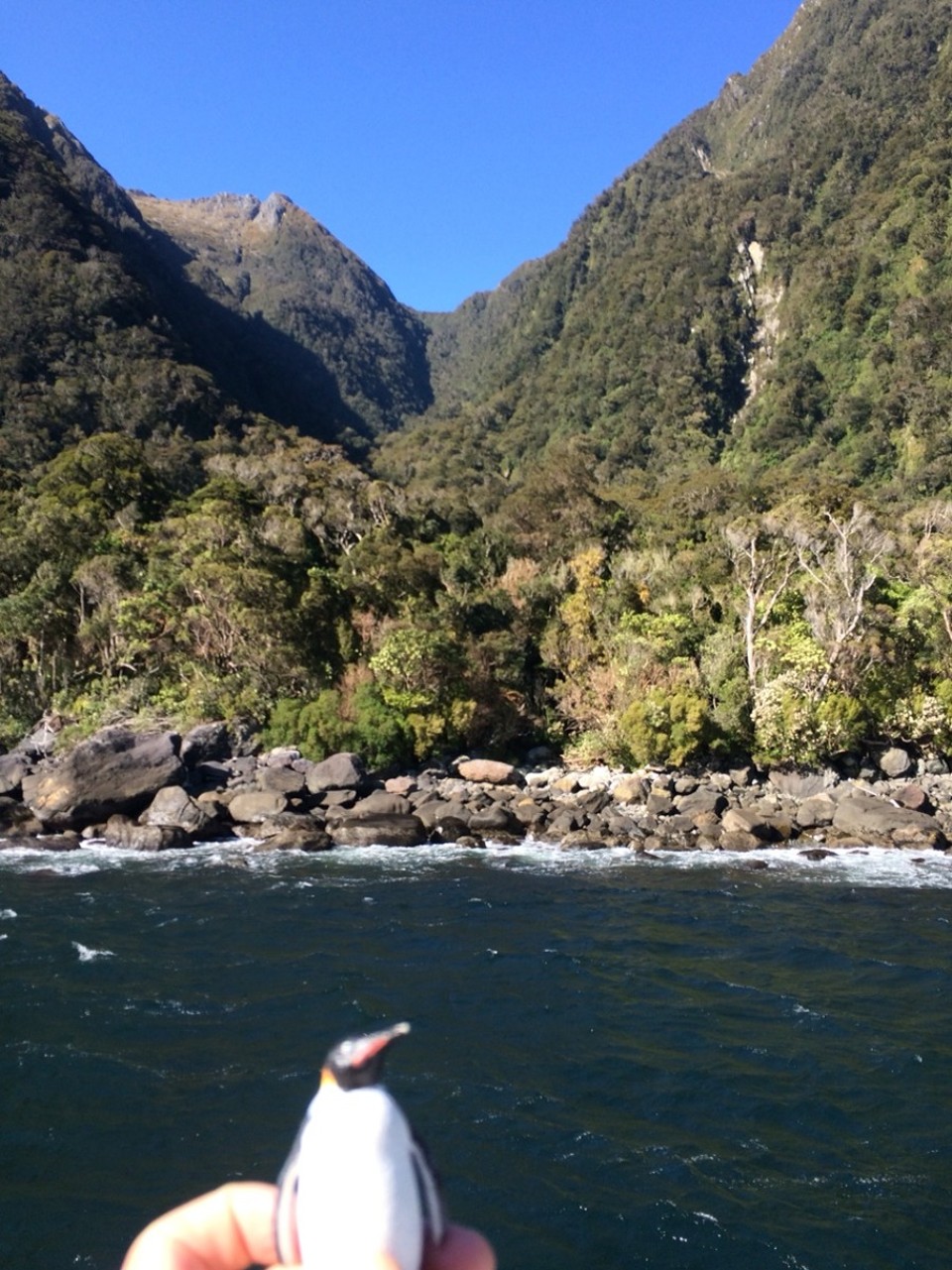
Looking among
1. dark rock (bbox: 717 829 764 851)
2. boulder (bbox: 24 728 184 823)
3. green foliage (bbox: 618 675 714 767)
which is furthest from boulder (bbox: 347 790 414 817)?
Result: dark rock (bbox: 717 829 764 851)

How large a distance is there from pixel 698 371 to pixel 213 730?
8371 cm

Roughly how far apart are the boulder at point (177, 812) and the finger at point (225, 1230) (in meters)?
21.4

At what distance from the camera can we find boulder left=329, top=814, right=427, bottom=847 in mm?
22078

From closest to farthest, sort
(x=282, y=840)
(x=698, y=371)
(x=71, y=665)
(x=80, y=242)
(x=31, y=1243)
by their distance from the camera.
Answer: (x=31, y=1243), (x=282, y=840), (x=71, y=665), (x=80, y=242), (x=698, y=371)

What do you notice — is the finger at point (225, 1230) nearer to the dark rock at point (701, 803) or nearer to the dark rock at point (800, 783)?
the dark rock at point (701, 803)

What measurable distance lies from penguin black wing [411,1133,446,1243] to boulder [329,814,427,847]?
20.5 metres

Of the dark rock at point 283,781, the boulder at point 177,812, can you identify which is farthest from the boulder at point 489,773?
the boulder at point 177,812

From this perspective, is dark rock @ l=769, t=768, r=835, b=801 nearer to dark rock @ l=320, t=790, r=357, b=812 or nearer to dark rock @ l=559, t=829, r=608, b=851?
dark rock @ l=559, t=829, r=608, b=851

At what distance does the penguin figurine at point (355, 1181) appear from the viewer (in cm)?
187

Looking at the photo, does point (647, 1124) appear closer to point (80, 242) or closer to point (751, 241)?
point (80, 242)

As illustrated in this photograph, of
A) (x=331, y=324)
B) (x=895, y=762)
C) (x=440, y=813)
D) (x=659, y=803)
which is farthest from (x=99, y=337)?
(x=331, y=324)

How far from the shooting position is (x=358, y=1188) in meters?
1.87

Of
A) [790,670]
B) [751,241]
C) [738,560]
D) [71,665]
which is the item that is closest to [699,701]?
[790,670]

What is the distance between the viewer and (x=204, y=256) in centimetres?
18388
